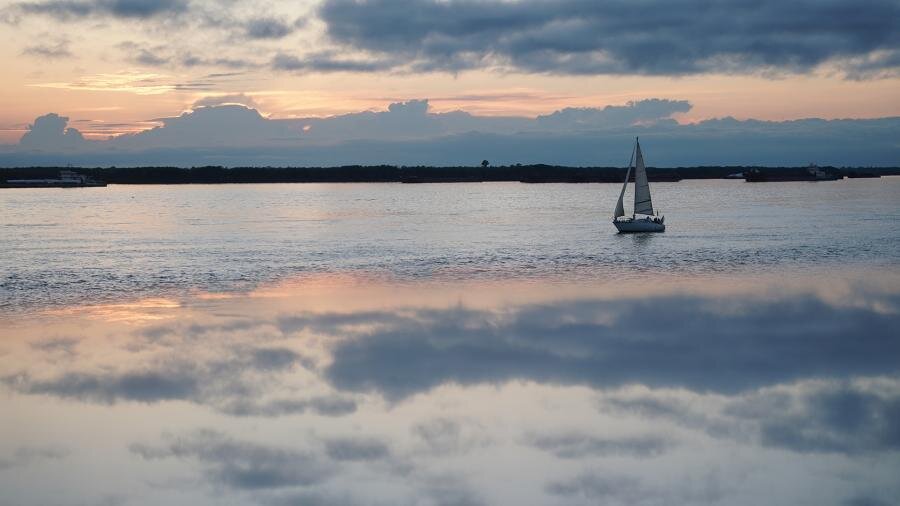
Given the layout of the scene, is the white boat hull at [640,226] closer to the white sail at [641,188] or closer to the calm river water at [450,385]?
the white sail at [641,188]

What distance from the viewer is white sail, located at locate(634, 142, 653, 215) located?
181ft

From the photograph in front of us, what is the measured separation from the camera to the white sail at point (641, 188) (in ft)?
181

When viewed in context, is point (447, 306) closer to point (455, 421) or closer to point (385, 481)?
point (455, 421)

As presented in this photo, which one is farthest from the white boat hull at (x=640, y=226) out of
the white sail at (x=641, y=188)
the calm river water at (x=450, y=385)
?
the calm river water at (x=450, y=385)

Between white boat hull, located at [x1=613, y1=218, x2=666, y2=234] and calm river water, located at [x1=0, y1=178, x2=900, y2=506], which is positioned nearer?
calm river water, located at [x1=0, y1=178, x2=900, y2=506]

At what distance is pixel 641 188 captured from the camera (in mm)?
Result: 56656

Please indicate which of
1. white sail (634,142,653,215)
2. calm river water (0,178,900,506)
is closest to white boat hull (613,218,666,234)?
white sail (634,142,653,215)

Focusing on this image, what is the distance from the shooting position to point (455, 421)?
14.7 metres

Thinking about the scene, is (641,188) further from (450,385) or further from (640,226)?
(450,385)

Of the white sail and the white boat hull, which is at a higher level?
the white sail

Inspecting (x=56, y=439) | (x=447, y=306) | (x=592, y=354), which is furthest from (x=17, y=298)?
(x=592, y=354)

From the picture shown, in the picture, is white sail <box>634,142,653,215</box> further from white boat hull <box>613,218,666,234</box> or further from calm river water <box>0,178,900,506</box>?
calm river water <box>0,178,900,506</box>

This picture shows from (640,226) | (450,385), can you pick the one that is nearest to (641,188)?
(640,226)

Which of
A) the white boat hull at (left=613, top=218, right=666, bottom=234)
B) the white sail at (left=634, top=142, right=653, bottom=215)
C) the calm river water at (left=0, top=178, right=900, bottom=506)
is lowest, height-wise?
the calm river water at (left=0, top=178, right=900, bottom=506)
